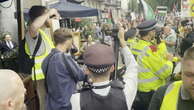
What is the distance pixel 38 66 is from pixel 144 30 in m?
1.66

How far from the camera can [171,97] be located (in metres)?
2.67

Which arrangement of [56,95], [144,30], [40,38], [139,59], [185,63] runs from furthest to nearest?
[144,30] < [139,59] < [40,38] < [56,95] < [185,63]

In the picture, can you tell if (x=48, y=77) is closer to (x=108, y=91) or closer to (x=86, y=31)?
(x=108, y=91)

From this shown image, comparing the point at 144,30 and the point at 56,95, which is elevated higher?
the point at 144,30

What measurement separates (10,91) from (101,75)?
84cm

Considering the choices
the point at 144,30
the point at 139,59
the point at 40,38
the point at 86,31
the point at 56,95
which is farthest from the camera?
the point at 86,31

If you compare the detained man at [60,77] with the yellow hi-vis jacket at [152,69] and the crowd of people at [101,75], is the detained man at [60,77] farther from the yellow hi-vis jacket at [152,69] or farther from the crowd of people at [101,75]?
the yellow hi-vis jacket at [152,69]

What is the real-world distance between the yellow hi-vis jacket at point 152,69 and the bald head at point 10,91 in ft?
9.48

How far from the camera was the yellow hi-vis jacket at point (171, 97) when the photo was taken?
2.63 meters

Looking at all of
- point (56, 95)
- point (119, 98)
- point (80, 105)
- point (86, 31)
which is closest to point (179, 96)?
point (119, 98)

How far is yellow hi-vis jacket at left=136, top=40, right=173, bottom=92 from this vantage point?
4.73m

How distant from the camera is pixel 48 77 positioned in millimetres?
4344

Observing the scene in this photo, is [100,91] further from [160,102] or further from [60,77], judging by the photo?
[60,77]

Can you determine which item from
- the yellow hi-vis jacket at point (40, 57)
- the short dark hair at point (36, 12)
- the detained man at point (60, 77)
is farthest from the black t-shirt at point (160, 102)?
the short dark hair at point (36, 12)
